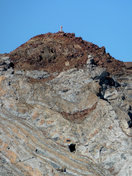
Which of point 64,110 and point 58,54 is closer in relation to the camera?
point 64,110

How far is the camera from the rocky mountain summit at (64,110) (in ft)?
110

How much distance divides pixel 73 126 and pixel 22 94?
657 centimetres

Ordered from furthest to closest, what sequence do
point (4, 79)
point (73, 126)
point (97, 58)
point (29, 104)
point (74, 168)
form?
1. point (97, 58)
2. point (4, 79)
3. point (29, 104)
4. point (73, 126)
5. point (74, 168)

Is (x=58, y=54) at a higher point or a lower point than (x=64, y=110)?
higher

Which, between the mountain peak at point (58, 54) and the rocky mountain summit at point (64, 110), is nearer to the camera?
the rocky mountain summit at point (64, 110)

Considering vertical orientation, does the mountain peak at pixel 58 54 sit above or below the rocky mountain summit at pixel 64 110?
above

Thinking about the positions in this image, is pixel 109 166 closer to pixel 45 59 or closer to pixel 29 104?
pixel 29 104

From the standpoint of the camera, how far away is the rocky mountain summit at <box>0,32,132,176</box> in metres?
33.7

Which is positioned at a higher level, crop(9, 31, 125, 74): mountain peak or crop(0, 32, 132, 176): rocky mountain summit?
crop(9, 31, 125, 74): mountain peak

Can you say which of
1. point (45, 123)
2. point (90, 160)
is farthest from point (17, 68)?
point (90, 160)

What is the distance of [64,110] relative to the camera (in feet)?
124

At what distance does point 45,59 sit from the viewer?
4281 centimetres

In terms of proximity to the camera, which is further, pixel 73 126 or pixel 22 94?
pixel 22 94

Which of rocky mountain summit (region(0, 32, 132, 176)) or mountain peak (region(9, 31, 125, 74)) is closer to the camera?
rocky mountain summit (region(0, 32, 132, 176))
